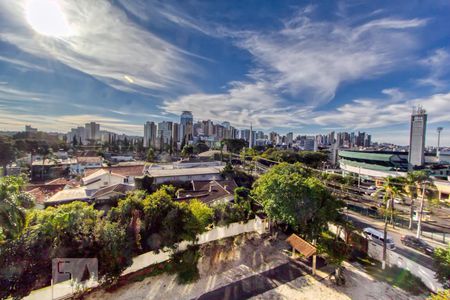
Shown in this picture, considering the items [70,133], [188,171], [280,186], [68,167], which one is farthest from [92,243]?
[70,133]

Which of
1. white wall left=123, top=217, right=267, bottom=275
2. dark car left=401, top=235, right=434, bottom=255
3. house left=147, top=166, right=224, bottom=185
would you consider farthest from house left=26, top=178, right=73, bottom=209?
dark car left=401, top=235, right=434, bottom=255

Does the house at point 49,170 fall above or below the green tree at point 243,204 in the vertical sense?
below

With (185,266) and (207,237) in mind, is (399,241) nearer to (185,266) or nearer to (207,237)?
(207,237)

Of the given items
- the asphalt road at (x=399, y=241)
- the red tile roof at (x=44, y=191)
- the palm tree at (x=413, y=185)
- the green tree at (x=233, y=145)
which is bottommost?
the asphalt road at (x=399, y=241)

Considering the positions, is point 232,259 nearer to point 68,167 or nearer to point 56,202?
point 56,202

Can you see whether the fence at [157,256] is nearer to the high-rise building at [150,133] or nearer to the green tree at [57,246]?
the green tree at [57,246]

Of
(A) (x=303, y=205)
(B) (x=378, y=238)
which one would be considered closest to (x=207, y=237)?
(A) (x=303, y=205)

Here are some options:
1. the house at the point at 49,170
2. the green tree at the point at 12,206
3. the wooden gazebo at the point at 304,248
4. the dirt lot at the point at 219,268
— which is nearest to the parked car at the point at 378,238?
the wooden gazebo at the point at 304,248
